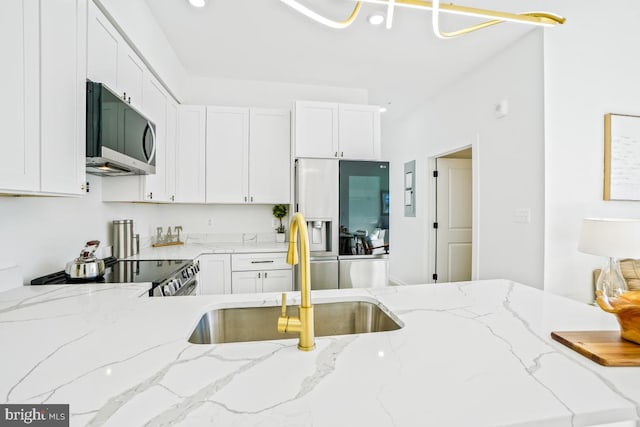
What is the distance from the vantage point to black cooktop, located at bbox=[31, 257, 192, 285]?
1628 millimetres

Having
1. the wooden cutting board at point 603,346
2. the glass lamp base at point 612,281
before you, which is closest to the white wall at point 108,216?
the wooden cutting board at point 603,346

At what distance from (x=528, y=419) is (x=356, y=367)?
0.33m

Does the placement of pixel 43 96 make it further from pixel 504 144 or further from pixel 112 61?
pixel 504 144

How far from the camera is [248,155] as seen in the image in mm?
3287

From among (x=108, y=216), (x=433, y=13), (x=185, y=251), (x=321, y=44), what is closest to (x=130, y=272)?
(x=108, y=216)

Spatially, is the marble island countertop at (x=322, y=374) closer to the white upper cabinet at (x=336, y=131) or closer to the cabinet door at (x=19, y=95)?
the cabinet door at (x=19, y=95)

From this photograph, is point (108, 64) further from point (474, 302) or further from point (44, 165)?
point (474, 302)

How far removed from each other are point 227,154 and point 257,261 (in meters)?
1.21

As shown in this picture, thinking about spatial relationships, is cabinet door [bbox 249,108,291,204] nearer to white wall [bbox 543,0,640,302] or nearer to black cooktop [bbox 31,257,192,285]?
black cooktop [bbox 31,257,192,285]

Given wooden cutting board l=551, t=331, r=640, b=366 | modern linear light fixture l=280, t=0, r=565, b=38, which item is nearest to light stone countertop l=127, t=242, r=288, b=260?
modern linear light fixture l=280, t=0, r=565, b=38

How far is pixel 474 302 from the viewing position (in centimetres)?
119

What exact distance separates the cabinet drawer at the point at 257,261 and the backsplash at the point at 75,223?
63 cm

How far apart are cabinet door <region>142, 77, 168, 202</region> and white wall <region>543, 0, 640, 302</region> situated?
3268mm

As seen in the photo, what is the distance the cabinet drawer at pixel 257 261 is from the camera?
291 centimetres
